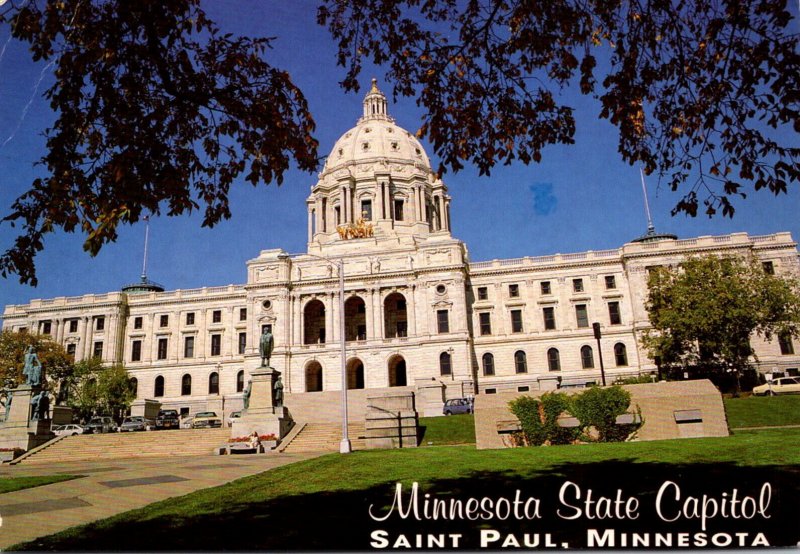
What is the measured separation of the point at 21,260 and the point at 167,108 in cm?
233

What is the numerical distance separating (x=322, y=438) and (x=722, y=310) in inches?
1253

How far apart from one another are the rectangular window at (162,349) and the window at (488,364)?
37787 millimetres

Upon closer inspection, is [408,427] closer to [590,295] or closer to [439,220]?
[590,295]

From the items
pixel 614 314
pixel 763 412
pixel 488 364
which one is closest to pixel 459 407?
pixel 763 412

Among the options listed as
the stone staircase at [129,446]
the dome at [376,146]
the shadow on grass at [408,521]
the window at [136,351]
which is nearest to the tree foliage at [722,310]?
the stone staircase at [129,446]

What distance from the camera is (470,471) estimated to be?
10.1m

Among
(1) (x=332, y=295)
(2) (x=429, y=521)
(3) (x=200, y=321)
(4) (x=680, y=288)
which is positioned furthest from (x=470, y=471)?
(3) (x=200, y=321)

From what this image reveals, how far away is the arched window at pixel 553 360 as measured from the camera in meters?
63.7

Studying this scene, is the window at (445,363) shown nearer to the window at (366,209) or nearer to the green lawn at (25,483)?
the window at (366,209)

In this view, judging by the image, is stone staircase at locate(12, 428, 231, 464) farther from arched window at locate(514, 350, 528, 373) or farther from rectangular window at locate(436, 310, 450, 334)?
arched window at locate(514, 350, 528, 373)

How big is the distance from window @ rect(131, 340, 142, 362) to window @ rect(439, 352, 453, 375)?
37374 mm

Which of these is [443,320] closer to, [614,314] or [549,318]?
[549,318]

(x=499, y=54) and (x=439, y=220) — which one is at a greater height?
(x=439, y=220)

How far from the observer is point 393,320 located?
6800 cm
